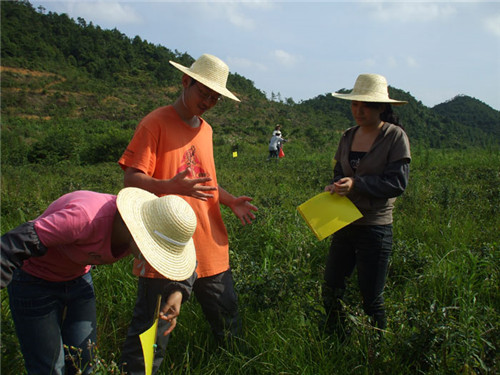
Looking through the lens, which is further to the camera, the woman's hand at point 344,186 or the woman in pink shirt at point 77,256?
the woman's hand at point 344,186

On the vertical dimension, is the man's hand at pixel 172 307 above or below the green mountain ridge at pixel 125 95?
A: below

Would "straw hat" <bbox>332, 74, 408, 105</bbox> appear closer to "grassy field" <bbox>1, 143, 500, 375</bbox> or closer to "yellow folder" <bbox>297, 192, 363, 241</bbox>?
"yellow folder" <bbox>297, 192, 363, 241</bbox>

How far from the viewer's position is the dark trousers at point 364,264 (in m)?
2.10

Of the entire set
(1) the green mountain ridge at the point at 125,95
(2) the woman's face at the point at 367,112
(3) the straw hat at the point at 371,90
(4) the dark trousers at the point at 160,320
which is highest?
(1) the green mountain ridge at the point at 125,95

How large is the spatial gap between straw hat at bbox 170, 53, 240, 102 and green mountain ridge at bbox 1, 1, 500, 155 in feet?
67.6

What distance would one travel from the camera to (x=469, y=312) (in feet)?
5.78

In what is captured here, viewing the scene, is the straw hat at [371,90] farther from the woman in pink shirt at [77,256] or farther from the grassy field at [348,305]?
the woman in pink shirt at [77,256]

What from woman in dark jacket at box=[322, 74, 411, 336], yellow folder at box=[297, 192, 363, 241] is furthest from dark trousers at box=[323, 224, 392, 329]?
yellow folder at box=[297, 192, 363, 241]

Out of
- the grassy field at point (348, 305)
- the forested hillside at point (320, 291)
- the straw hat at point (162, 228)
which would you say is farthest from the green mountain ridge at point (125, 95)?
the straw hat at point (162, 228)

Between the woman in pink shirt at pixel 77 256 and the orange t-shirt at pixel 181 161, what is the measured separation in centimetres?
16

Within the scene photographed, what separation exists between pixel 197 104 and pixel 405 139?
1.18 m

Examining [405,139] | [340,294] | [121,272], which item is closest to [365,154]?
[405,139]

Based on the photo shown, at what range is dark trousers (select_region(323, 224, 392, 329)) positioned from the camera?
6.90ft

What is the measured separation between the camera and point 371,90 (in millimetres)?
2174
